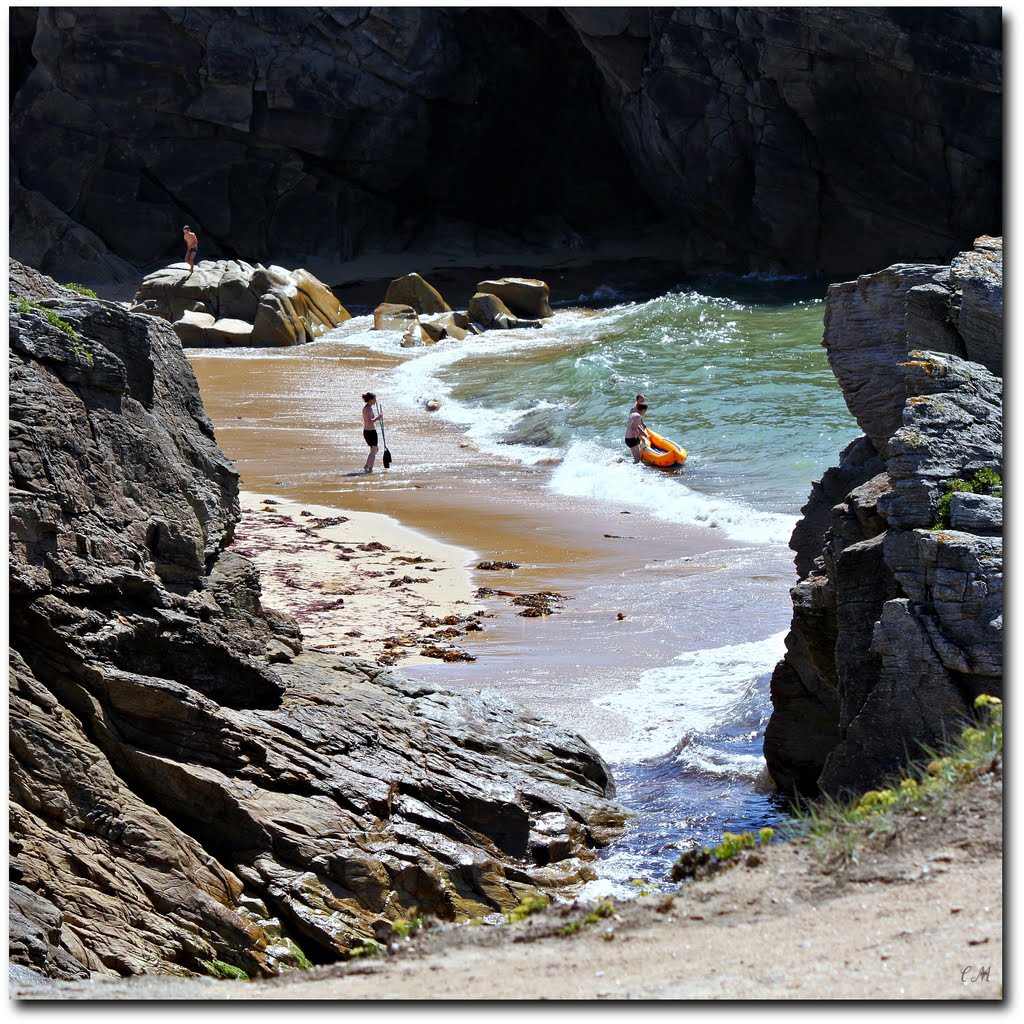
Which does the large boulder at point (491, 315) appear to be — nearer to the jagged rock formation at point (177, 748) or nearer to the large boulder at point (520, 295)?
the large boulder at point (520, 295)

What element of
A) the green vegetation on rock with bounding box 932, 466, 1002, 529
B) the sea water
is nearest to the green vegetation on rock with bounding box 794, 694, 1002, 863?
the green vegetation on rock with bounding box 932, 466, 1002, 529

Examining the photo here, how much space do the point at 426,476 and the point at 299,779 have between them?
1175cm

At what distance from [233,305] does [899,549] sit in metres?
26.6

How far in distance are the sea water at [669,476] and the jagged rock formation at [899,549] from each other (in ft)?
2.61

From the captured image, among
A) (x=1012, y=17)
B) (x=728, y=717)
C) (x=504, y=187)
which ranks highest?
(x=504, y=187)

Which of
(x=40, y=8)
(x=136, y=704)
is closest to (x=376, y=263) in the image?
(x=40, y=8)

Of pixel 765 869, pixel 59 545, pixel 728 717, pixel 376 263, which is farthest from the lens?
pixel 376 263

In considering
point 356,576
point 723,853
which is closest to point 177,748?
point 723,853

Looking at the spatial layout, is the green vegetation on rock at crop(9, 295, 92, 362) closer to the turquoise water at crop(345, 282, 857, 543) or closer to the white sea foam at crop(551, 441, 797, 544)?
the white sea foam at crop(551, 441, 797, 544)

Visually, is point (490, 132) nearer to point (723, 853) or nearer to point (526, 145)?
point (526, 145)

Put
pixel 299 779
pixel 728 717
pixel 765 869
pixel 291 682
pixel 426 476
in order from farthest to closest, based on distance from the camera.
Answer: pixel 426 476
pixel 728 717
pixel 291 682
pixel 299 779
pixel 765 869

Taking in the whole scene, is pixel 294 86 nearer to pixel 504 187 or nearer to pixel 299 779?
pixel 504 187

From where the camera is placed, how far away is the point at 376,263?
4009 cm

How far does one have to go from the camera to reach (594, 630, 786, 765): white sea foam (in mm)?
7789
